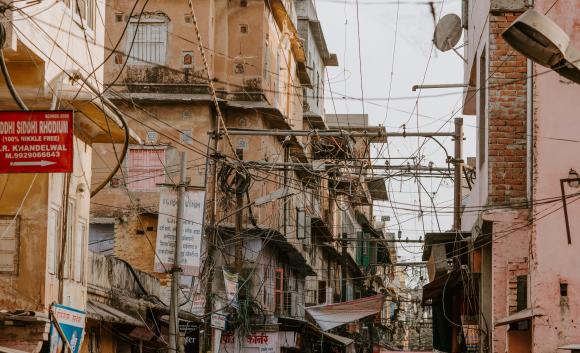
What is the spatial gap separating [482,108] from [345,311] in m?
20.1

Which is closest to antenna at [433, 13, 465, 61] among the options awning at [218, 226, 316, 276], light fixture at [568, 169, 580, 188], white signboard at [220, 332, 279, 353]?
light fixture at [568, 169, 580, 188]

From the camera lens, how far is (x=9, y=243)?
17.5m

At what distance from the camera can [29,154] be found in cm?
1424

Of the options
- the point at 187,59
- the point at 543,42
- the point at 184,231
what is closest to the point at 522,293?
the point at 184,231

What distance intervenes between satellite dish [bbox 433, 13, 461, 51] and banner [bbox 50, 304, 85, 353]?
9189 millimetres

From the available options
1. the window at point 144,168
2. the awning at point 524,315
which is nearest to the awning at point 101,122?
the awning at point 524,315

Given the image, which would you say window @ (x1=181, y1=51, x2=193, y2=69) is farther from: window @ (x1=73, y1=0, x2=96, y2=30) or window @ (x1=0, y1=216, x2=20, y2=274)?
window @ (x1=0, y1=216, x2=20, y2=274)

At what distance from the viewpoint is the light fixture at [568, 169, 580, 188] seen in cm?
1583

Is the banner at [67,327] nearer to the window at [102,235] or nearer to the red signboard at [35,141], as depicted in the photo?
the red signboard at [35,141]

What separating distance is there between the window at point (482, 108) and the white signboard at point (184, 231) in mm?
5826

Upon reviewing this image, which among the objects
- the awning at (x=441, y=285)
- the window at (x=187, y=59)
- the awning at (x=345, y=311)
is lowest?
the awning at (x=345, y=311)

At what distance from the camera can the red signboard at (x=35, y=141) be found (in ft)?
46.4

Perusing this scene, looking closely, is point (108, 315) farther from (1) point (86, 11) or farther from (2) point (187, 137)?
(2) point (187, 137)

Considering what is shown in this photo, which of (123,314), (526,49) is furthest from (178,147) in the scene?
(526,49)
